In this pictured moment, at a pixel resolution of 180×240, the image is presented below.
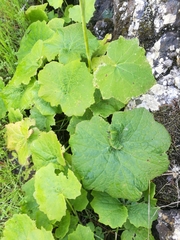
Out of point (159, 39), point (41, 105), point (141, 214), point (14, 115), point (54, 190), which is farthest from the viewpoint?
point (14, 115)

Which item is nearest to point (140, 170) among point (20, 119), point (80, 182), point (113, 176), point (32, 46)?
→ point (113, 176)

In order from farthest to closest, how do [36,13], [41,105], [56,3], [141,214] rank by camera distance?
[36,13] < [56,3] < [41,105] < [141,214]

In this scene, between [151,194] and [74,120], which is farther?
[74,120]

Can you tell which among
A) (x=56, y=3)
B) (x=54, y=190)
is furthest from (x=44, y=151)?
(x=56, y=3)

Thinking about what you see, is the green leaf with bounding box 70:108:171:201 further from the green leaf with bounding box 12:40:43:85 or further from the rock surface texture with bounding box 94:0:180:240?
the green leaf with bounding box 12:40:43:85

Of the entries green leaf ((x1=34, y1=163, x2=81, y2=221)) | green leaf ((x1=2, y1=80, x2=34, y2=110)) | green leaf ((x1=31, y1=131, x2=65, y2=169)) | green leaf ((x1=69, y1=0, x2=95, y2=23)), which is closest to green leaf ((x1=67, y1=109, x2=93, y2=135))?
green leaf ((x1=31, y1=131, x2=65, y2=169))

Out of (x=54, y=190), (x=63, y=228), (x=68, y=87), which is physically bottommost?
(x=63, y=228)

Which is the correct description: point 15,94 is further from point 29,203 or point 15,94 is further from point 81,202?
point 81,202
